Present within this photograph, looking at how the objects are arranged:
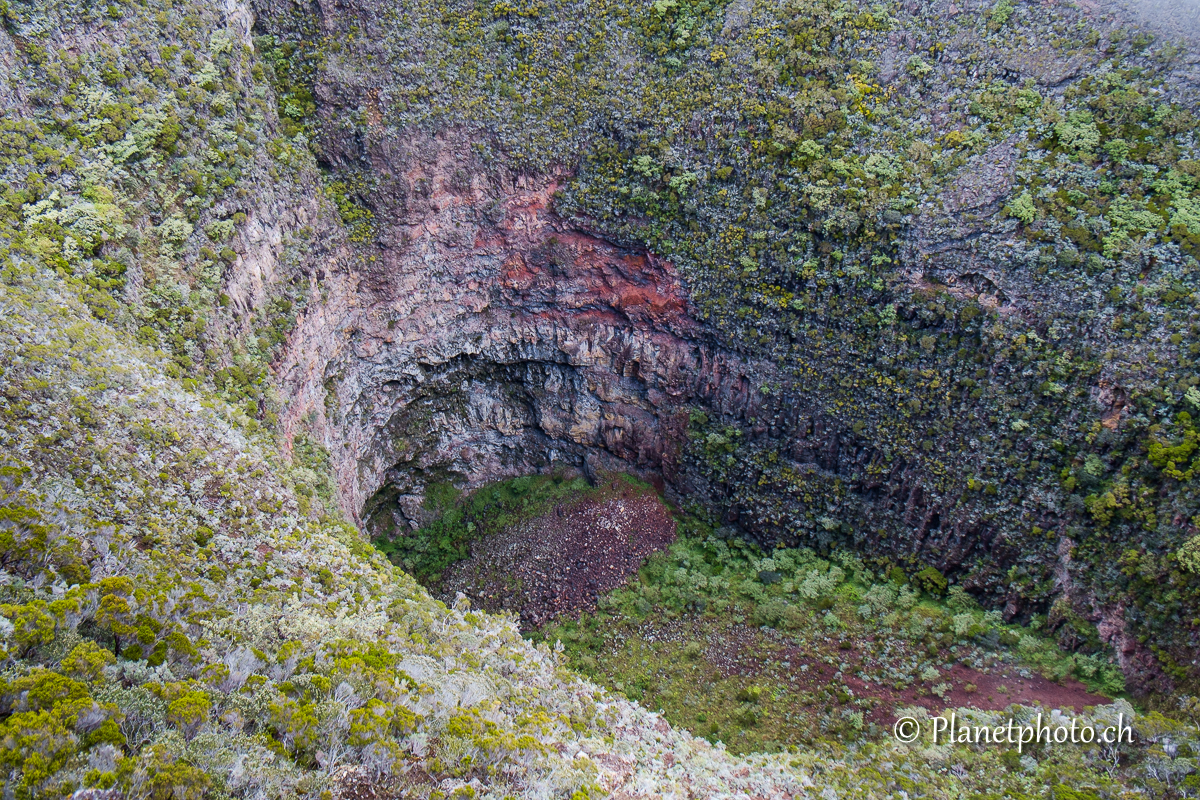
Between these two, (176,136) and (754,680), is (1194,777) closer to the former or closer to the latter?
(754,680)

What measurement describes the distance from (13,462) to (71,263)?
236 inches

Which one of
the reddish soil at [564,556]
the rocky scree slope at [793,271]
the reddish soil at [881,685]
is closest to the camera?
the reddish soil at [881,685]

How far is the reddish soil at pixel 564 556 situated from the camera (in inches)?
886

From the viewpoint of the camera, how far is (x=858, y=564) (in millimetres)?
21156

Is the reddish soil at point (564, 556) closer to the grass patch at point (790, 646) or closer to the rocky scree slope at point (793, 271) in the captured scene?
the grass patch at point (790, 646)

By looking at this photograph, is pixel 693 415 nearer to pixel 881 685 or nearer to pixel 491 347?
pixel 491 347

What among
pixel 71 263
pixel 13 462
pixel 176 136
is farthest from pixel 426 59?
pixel 13 462

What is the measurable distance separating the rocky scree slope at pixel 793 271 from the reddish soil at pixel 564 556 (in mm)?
2013

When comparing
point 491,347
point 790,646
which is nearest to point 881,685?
point 790,646

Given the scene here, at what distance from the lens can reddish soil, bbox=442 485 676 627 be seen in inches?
886

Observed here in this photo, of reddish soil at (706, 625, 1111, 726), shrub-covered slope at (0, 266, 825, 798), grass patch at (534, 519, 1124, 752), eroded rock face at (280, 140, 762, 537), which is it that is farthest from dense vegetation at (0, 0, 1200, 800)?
eroded rock face at (280, 140, 762, 537)

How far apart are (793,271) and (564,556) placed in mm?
13063

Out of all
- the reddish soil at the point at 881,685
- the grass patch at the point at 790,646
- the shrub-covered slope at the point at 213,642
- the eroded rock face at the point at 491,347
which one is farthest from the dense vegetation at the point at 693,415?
the eroded rock face at the point at 491,347

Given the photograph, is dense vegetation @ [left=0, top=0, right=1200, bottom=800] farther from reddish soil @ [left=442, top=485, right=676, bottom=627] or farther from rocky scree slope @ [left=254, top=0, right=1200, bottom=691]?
reddish soil @ [left=442, top=485, right=676, bottom=627]
